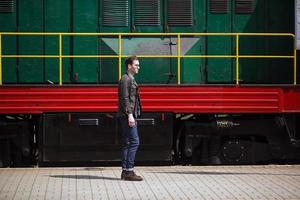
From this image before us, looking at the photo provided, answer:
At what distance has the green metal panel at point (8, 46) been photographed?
11359 mm

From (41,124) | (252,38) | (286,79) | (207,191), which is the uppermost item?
(252,38)

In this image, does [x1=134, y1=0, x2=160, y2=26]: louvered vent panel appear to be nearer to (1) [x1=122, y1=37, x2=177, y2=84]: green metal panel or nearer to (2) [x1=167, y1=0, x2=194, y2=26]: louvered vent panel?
(2) [x1=167, y1=0, x2=194, y2=26]: louvered vent panel

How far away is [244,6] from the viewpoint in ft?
38.4

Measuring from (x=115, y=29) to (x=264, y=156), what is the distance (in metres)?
3.60

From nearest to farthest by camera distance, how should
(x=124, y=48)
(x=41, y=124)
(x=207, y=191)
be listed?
(x=207, y=191)
(x=41, y=124)
(x=124, y=48)

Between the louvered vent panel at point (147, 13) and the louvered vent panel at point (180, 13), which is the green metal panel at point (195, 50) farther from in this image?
the louvered vent panel at point (147, 13)

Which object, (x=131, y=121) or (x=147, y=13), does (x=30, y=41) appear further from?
(x=131, y=121)

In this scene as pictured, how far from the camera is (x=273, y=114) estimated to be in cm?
1098

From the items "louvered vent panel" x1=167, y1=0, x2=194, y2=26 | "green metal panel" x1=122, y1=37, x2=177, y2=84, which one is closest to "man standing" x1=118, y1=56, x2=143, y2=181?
"green metal panel" x1=122, y1=37, x2=177, y2=84

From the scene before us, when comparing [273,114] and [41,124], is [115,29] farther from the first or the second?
[273,114]

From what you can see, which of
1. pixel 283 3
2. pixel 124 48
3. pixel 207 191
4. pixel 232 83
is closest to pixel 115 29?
pixel 124 48

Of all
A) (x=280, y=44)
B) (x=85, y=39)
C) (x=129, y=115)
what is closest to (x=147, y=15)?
(x=85, y=39)

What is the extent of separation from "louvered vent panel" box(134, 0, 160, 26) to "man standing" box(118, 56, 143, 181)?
2837mm

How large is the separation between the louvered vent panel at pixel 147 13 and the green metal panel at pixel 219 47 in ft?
3.28
